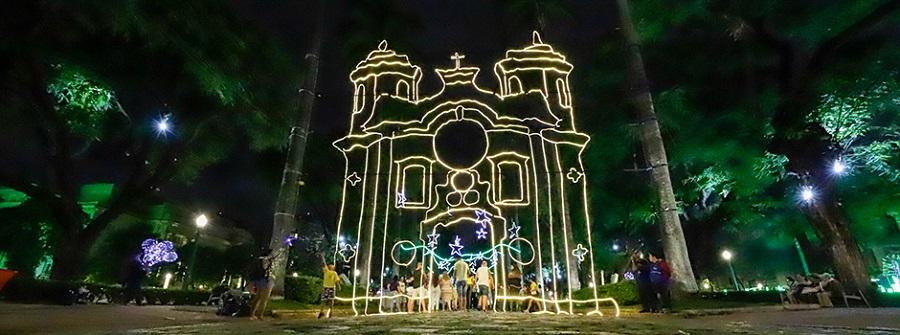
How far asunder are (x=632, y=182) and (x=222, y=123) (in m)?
17.5

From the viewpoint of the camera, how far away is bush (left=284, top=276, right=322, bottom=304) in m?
13.9

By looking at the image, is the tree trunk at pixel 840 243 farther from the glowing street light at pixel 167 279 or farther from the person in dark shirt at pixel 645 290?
the glowing street light at pixel 167 279

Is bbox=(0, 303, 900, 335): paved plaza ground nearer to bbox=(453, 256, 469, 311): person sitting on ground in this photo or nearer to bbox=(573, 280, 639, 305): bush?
bbox=(573, 280, 639, 305): bush

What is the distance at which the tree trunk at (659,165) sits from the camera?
12.8 m

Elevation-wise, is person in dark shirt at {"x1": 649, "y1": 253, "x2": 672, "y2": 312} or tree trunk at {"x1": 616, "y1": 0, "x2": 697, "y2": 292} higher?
tree trunk at {"x1": 616, "y1": 0, "x2": 697, "y2": 292}

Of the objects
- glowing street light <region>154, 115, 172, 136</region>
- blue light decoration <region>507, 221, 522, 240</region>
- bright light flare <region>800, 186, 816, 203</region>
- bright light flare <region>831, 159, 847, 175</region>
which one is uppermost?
glowing street light <region>154, 115, 172, 136</region>

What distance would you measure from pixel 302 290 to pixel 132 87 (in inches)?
347

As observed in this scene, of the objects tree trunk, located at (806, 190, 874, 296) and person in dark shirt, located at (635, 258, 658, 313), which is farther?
tree trunk, located at (806, 190, 874, 296)

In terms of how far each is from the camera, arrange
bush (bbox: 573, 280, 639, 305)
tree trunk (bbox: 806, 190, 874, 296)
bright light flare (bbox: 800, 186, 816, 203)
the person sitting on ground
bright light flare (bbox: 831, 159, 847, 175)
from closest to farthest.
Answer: bush (bbox: 573, 280, 639, 305), tree trunk (bbox: 806, 190, 874, 296), the person sitting on ground, bright light flare (bbox: 800, 186, 816, 203), bright light flare (bbox: 831, 159, 847, 175)

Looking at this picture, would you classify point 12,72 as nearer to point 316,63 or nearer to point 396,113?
point 316,63

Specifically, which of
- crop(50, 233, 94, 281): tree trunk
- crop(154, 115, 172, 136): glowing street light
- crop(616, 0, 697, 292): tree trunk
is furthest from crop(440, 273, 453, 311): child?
crop(50, 233, 94, 281): tree trunk

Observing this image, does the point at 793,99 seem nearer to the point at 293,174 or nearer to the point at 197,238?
the point at 293,174

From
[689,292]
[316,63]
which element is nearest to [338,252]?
[316,63]

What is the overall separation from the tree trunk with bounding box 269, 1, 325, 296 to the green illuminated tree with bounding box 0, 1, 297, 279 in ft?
6.89
